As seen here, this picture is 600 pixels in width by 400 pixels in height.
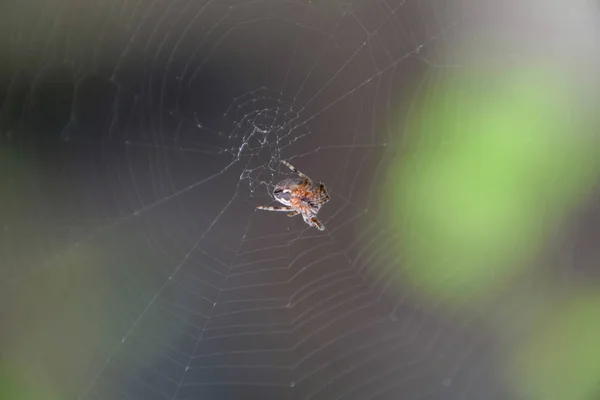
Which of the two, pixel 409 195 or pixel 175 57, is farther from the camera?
pixel 409 195

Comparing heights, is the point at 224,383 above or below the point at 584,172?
below

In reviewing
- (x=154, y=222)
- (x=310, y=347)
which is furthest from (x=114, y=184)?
(x=310, y=347)

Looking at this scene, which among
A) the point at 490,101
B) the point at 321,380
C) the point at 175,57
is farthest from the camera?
the point at 321,380

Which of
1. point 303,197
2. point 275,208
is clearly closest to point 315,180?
point 303,197

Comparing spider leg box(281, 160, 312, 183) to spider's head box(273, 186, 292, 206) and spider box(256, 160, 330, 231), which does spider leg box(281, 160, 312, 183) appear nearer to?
spider box(256, 160, 330, 231)

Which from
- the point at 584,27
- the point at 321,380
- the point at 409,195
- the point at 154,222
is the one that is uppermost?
the point at 154,222

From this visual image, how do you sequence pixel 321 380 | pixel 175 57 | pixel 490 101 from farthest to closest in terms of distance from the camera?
pixel 321 380 < pixel 490 101 < pixel 175 57

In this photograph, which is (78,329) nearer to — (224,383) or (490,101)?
(224,383)
